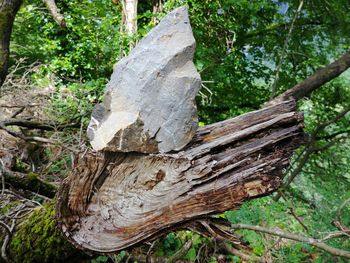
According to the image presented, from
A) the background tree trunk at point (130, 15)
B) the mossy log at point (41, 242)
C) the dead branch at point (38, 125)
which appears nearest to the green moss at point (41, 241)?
the mossy log at point (41, 242)

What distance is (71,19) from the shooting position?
7.07 meters

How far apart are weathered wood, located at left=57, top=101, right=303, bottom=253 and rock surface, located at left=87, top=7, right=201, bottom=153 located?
9 cm

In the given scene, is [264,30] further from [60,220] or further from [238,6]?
[60,220]

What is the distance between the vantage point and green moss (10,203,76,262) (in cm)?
214

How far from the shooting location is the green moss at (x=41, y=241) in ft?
7.02

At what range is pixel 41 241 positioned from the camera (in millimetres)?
2188

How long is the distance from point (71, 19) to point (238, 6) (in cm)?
304

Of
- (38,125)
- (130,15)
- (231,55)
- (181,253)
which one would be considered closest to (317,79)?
(231,55)

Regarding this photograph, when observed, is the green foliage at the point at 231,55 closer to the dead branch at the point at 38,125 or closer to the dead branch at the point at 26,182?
the dead branch at the point at 38,125

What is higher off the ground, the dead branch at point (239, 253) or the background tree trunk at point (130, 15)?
the background tree trunk at point (130, 15)

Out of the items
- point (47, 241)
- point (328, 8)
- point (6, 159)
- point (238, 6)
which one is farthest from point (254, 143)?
point (328, 8)

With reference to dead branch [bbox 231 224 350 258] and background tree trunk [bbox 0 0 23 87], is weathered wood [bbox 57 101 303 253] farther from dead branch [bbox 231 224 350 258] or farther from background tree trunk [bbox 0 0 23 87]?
dead branch [bbox 231 224 350 258]

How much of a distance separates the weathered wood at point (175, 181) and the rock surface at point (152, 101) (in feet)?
0.28

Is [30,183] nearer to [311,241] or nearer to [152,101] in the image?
[152,101]
